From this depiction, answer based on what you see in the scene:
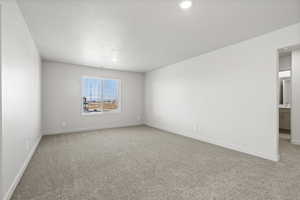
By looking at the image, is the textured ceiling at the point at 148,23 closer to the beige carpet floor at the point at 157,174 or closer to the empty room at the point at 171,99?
the empty room at the point at 171,99

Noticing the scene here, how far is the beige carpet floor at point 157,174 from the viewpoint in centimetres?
156

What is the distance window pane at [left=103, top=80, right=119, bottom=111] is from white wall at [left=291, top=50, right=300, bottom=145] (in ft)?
17.7

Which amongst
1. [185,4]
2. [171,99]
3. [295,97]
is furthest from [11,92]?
[295,97]

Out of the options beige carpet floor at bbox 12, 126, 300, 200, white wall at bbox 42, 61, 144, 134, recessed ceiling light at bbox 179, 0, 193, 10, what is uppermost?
recessed ceiling light at bbox 179, 0, 193, 10

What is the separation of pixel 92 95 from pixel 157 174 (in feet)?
13.4

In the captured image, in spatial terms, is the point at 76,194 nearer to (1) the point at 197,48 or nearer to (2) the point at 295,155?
(1) the point at 197,48

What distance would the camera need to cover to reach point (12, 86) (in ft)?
5.36

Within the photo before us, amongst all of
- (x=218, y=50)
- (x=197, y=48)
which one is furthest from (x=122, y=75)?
(x=218, y=50)

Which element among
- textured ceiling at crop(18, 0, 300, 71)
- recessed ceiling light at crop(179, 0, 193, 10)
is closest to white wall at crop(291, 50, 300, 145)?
textured ceiling at crop(18, 0, 300, 71)

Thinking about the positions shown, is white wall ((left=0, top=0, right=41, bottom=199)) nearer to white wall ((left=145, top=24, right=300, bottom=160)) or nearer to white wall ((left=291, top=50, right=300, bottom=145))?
white wall ((left=145, top=24, right=300, bottom=160))

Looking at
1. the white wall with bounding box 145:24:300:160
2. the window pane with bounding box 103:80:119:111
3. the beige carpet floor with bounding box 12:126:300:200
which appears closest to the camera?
the beige carpet floor with bounding box 12:126:300:200

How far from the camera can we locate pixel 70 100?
4602 mm

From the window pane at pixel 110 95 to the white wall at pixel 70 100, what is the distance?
24 centimetres

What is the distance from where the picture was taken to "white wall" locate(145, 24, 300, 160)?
2.46 meters
